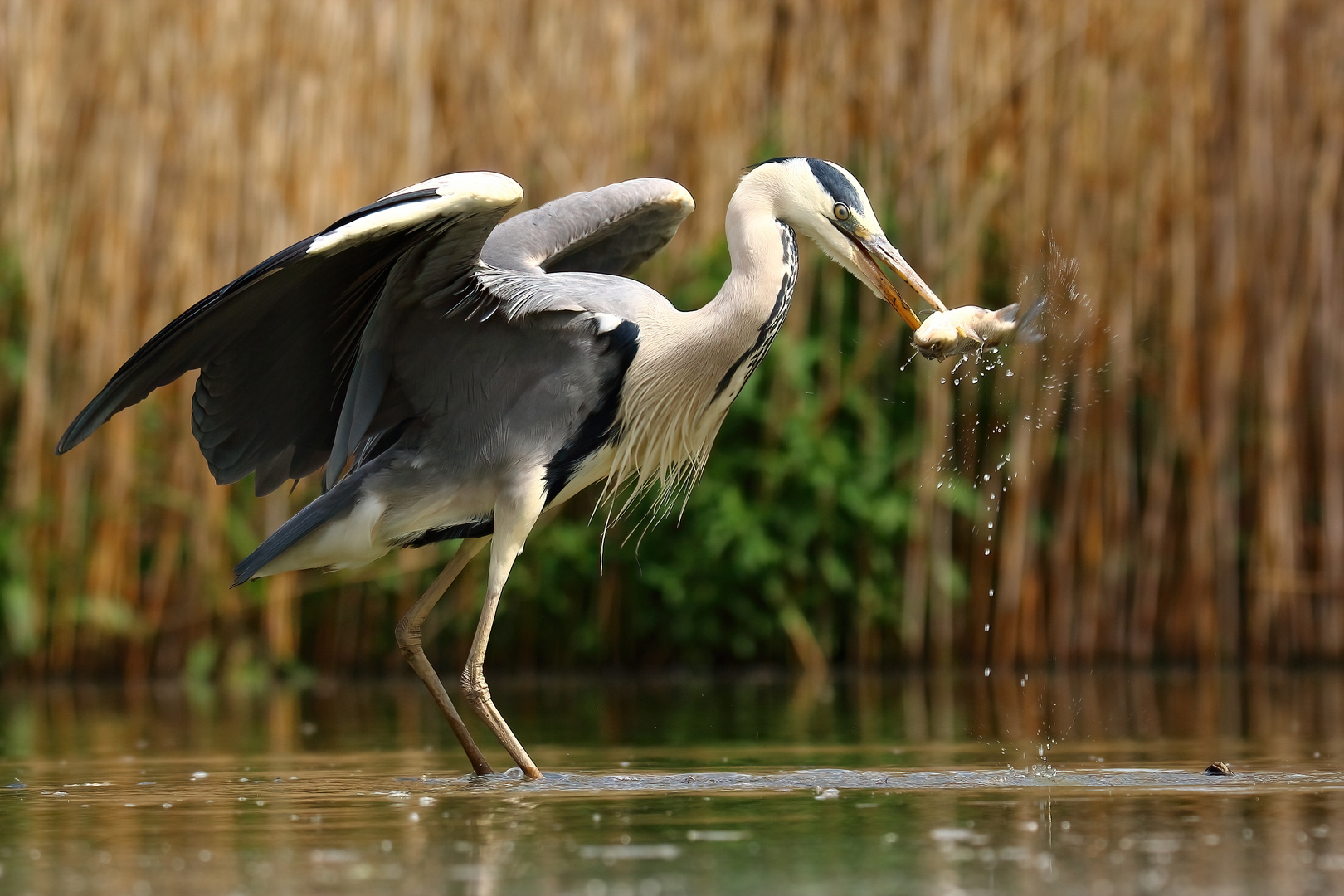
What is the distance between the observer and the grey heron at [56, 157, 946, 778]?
5250mm

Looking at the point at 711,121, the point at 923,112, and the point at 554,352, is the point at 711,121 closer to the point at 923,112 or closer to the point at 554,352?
the point at 923,112

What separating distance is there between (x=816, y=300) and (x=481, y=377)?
344 centimetres

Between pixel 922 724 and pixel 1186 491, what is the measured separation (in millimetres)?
2841

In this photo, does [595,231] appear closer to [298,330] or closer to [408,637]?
[298,330]

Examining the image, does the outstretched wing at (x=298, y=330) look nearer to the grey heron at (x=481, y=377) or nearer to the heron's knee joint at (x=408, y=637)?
the grey heron at (x=481, y=377)

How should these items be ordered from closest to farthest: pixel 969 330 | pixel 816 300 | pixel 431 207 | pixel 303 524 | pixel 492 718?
pixel 431 207, pixel 969 330, pixel 492 718, pixel 303 524, pixel 816 300

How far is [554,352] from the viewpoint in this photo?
5.35 meters

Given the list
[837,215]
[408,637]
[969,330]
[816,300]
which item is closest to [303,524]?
[408,637]

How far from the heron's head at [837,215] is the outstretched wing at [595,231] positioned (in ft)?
2.59

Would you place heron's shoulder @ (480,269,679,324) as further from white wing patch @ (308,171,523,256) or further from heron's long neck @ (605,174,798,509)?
white wing patch @ (308,171,523,256)

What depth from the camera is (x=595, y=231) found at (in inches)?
238

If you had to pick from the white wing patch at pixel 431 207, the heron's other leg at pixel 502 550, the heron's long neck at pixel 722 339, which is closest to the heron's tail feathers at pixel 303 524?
the heron's other leg at pixel 502 550

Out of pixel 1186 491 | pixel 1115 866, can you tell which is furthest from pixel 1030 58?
pixel 1115 866

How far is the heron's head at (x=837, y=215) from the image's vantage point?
207 inches
